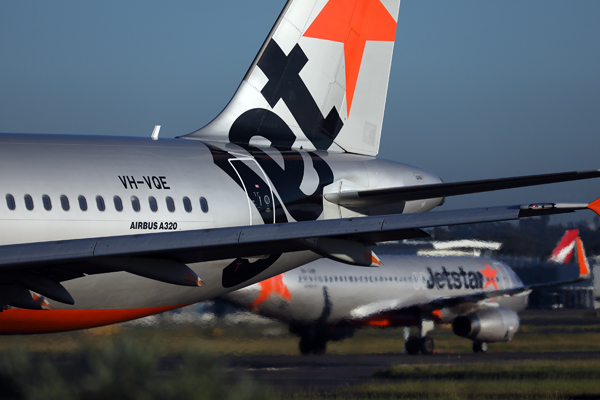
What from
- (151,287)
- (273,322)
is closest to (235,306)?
(273,322)

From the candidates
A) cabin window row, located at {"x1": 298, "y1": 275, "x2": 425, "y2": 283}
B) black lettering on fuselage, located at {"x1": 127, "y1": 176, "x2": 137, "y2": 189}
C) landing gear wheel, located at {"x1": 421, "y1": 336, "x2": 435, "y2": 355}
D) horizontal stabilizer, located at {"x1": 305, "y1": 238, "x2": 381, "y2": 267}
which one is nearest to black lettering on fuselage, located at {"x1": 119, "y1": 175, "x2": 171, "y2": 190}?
black lettering on fuselage, located at {"x1": 127, "y1": 176, "x2": 137, "y2": 189}

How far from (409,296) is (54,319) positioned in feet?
50.2

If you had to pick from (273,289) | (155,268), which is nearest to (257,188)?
(155,268)

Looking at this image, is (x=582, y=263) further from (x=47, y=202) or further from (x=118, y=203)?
(x=47, y=202)

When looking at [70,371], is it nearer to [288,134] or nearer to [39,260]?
[39,260]

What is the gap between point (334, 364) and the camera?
18344 millimetres

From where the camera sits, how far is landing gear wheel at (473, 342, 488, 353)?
19.1m

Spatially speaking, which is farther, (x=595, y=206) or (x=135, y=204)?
(x=135, y=204)

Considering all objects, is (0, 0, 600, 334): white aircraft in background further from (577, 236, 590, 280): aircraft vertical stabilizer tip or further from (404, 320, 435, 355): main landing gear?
(577, 236, 590, 280): aircraft vertical stabilizer tip

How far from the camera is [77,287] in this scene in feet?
31.1

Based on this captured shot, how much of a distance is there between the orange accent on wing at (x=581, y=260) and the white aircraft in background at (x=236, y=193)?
9153 mm

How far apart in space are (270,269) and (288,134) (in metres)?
2.67

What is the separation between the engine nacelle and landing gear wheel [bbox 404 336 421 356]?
5.93 feet

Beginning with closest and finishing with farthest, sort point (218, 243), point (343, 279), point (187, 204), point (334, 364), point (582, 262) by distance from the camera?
point (218, 243), point (187, 204), point (334, 364), point (582, 262), point (343, 279)
